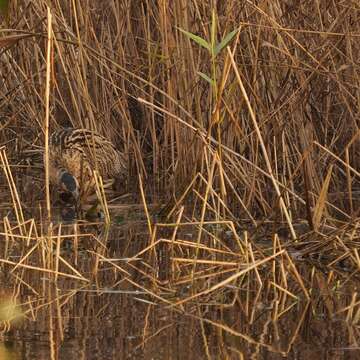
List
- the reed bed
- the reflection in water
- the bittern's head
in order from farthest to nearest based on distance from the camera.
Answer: the bittern's head, the reed bed, the reflection in water

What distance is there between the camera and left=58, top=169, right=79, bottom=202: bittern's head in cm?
755

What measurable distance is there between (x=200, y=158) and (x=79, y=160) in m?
2.16

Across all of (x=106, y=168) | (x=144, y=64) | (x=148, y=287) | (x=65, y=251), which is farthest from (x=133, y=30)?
(x=148, y=287)

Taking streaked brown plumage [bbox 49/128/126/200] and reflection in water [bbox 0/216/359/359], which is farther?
streaked brown plumage [bbox 49/128/126/200]

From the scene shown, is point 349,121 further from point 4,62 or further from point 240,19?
point 4,62

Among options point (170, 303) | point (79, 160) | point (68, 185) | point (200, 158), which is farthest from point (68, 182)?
point (170, 303)

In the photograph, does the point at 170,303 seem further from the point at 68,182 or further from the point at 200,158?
the point at 68,182

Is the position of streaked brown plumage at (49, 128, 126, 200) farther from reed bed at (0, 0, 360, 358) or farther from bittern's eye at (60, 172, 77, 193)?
reed bed at (0, 0, 360, 358)

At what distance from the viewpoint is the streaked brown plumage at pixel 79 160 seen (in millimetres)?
7637

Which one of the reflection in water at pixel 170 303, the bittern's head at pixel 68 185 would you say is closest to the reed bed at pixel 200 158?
the reflection in water at pixel 170 303

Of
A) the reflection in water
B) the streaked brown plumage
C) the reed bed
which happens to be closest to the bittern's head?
the streaked brown plumage

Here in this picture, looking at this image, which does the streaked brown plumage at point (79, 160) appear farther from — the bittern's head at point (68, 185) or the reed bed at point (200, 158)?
the reed bed at point (200, 158)

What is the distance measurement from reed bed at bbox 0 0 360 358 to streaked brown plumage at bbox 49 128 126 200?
11 centimetres

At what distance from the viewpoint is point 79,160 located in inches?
334
